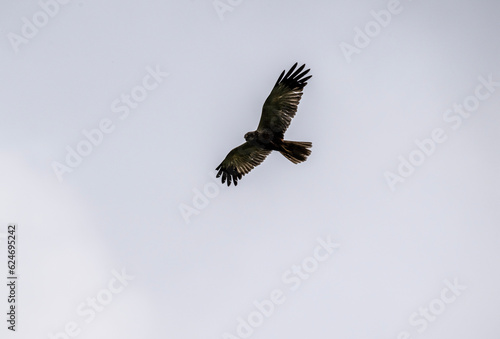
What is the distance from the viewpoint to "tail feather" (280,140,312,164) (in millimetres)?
11961

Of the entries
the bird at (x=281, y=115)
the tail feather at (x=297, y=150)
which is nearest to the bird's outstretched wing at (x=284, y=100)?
the bird at (x=281, y=115)

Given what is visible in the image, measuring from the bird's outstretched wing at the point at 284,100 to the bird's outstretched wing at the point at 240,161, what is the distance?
27.6 inches

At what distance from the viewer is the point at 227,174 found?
522 inches

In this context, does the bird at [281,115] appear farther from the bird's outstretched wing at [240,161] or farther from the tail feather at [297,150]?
the bird's outstretched wing at [240,161]

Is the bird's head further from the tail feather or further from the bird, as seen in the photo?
the tail feather

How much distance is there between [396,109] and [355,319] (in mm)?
4391

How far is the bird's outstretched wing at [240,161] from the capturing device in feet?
42.4

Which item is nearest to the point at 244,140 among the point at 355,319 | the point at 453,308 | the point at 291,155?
the point at 291,155

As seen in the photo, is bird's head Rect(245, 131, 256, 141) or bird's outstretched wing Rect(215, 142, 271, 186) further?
bird's outstretched wing Rect(215, 142, 271, 186)

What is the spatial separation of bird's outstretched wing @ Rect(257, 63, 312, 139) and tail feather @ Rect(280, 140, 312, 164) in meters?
0.32

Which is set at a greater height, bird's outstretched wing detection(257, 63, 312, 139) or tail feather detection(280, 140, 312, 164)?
bird's outstretched wing detection(257, 63, 312, 139)

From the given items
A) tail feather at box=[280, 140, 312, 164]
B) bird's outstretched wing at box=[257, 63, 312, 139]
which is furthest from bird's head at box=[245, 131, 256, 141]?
tail feather at box=[280, 140, 312, 164]

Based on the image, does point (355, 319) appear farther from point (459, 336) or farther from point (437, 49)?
point (437, 49)

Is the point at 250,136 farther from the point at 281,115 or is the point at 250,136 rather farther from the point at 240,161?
the point at 240,161
